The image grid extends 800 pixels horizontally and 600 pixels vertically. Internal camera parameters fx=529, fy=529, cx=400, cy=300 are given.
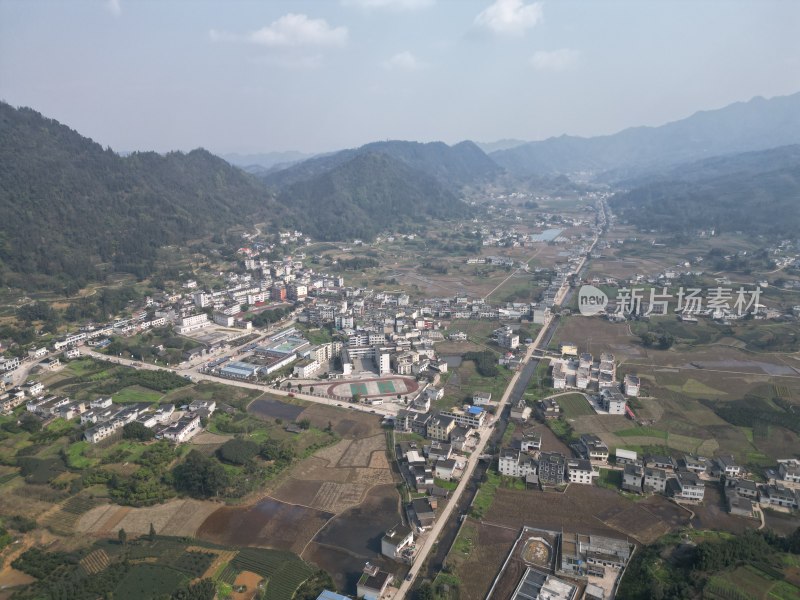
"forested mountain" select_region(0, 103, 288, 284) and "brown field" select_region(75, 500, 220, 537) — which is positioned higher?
"forested mountain" select_region(0, 103, 288, 284)

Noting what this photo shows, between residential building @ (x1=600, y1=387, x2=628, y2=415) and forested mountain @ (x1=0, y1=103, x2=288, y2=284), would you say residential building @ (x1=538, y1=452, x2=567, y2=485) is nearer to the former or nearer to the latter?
residential building @ (x1=600, y1=387, x2=628, y2=415)

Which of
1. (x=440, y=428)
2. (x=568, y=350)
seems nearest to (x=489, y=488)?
(x=440, y=428)

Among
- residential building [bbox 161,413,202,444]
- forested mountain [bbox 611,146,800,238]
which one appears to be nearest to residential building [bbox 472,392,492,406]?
residential building [bbox 161,413,202,444]

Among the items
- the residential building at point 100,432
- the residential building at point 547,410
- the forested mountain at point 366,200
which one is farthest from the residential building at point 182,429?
the forested mountain at point 366,200

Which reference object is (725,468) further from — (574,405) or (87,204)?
(87,204)

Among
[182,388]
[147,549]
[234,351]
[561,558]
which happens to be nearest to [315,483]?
[147,549]

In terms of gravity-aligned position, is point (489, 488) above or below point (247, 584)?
below
